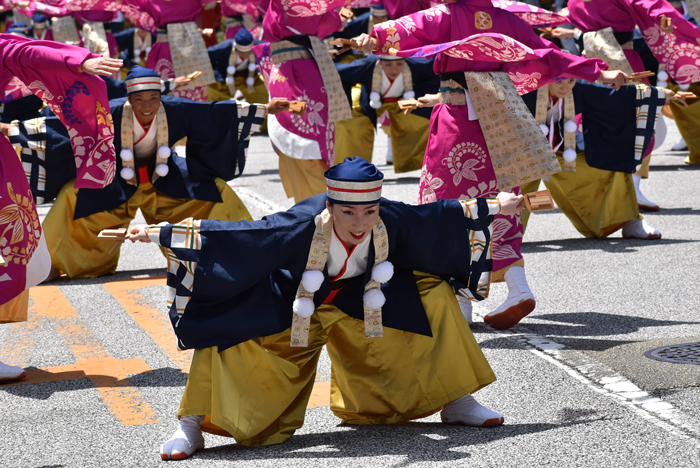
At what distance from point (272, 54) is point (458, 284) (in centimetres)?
319

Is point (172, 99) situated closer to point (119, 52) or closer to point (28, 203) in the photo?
point (28, 203)

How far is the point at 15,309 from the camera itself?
13.1ft

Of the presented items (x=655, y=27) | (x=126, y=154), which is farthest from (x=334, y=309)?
(x=655, y=27)

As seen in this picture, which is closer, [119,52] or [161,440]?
[161,440]

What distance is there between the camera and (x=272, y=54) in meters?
6.12

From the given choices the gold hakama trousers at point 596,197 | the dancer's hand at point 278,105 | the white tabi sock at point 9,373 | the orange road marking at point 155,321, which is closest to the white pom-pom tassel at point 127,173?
the orange road marking at point 155,321

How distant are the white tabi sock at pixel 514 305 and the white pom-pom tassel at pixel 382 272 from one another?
4.38 ft

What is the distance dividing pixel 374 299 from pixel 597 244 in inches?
136

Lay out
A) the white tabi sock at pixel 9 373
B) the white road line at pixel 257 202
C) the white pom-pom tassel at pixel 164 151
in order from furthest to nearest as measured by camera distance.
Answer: the white road line at pixel 257 202 < the white pom-pom tassel at pixel 164 151 < the white tabi sock at pixel 9 373

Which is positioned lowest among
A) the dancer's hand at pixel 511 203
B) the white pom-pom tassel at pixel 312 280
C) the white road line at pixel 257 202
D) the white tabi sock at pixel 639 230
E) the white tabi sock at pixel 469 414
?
the white road line at pixel 257 202

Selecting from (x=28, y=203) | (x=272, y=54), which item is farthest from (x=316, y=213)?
(x=272, y=54)

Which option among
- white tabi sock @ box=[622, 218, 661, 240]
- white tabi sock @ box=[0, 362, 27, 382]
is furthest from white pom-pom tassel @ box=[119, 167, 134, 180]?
white tabi sock @ box=[622, 218, 661, 240]

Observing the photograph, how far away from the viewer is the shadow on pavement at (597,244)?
609 cm

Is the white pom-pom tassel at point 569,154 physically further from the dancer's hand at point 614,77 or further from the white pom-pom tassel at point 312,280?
the white pom-pom tassel at point 312,280
